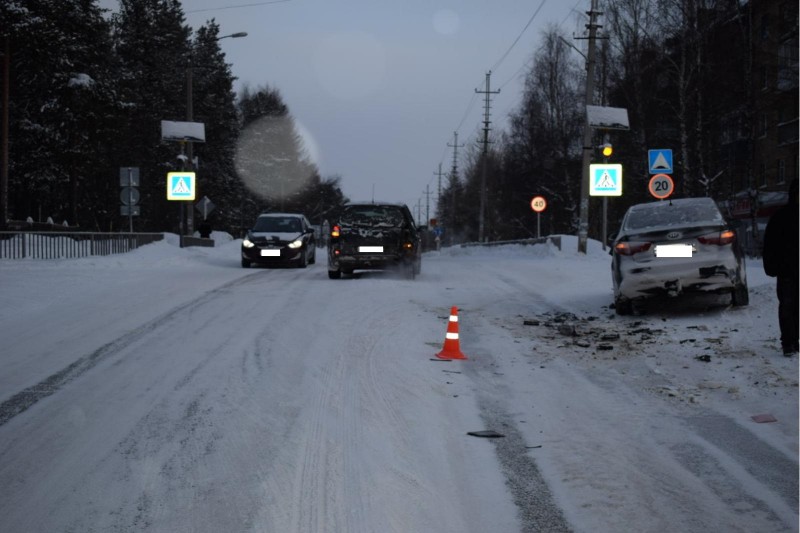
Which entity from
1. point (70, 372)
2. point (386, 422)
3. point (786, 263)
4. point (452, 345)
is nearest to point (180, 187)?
point (70, 372)

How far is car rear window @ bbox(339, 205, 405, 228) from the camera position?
1806 centimetres

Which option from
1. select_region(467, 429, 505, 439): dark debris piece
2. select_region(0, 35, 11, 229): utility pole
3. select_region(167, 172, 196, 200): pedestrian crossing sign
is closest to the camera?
select_region(467, 429, 505, 439): dark debris piece

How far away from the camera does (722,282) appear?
1108cm

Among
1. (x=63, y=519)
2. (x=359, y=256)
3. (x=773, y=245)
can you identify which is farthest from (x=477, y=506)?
(x=359, y=256)

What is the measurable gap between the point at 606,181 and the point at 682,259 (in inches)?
686

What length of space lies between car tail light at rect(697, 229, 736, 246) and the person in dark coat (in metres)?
2.67

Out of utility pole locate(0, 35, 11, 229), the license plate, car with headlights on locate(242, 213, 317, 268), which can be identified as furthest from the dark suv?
utility pole locate(0, 35, 11, 229)

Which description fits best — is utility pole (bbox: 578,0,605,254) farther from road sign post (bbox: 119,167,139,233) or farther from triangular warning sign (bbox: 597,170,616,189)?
road sign post (bbox: 119,167,139,233)

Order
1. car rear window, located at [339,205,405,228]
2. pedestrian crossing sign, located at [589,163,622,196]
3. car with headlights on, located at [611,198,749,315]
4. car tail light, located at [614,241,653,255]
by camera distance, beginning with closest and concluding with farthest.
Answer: car with headlights on, located at [611,198,749,315]
car tail light, located at [614,241,653,255]
car rear window, located at [339,205,405,228]
pedestrian crossing sign, located at [589,163,622,196]

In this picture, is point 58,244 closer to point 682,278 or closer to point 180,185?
point 180,185

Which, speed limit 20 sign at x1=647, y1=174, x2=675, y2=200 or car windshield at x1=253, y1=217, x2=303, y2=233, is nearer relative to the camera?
speed limit 20 sign at x1=647, y1=174, x2=675, y2=200

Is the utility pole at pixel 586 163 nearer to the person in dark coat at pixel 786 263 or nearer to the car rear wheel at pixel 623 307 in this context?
the car rear wheel at pixel 623 307

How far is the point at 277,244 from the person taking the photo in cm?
2269

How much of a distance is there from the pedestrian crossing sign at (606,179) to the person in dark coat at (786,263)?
782 inches
